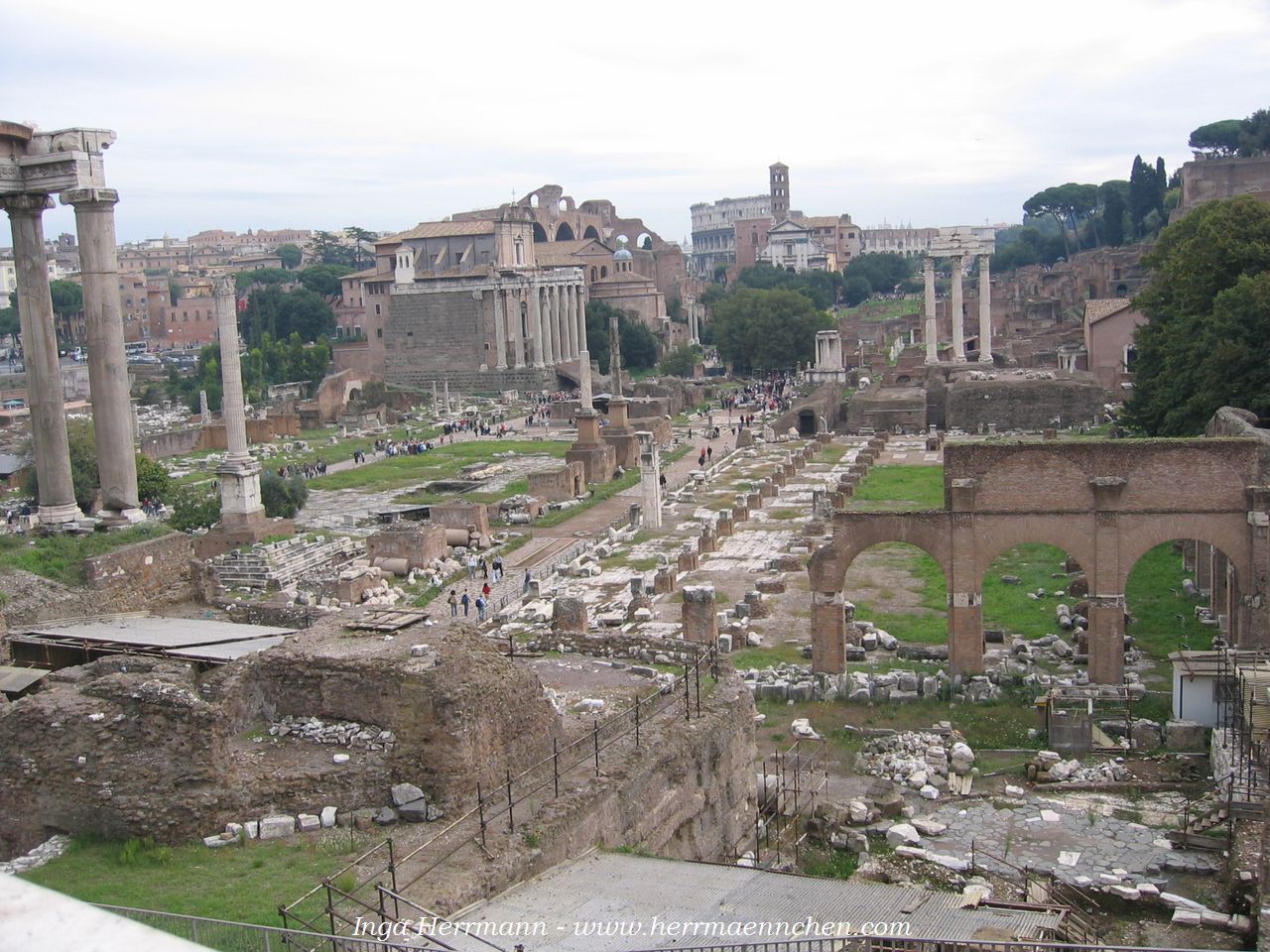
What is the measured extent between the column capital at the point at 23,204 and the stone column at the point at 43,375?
0.27ft

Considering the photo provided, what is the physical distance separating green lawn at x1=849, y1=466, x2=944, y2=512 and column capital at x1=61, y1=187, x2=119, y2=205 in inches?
771

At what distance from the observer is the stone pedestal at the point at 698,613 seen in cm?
2089

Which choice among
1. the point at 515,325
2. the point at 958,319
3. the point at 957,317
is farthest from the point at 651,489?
the point at 515,325

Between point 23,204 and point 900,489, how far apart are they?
25495 mm

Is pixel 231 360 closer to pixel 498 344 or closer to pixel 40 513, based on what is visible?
pixel 40 513

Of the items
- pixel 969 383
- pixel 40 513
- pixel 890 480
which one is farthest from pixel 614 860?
pixel 969 383

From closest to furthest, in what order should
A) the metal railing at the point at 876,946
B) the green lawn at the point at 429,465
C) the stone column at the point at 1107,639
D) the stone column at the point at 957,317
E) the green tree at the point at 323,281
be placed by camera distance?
the metal railing at the point at 876,946 → the stone column at the point at 1107,639 → the green lawn at the point at 429,465 → the stone column at the point at 957,317 → the green tree at the point at 323,281

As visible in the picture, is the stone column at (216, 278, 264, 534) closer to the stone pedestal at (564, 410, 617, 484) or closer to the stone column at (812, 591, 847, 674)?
the stone pedestal at (564, 410, 617, 484)

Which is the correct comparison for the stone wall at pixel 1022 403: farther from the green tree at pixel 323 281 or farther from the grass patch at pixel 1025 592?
the green tree at pixel 323 281

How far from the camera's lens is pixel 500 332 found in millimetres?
79625

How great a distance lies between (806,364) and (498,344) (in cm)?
1850

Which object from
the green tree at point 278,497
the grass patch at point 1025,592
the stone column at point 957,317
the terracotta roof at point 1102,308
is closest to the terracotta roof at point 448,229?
the stone column at point 957,317

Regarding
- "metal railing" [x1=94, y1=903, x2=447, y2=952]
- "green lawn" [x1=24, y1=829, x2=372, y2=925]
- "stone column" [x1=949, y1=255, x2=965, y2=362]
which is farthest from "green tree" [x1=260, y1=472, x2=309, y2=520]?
"stone column" [x1=949, y1=255, x2=965, y2=362]

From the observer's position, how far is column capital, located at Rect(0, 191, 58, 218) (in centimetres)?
1967
